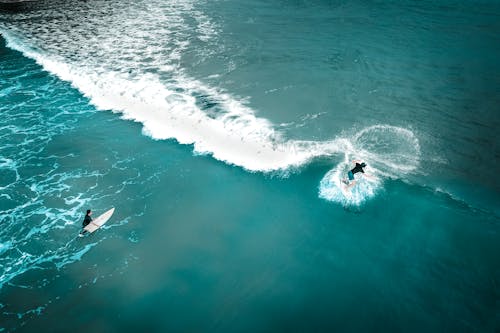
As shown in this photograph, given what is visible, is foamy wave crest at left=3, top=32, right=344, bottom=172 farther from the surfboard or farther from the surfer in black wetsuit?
the surfboard

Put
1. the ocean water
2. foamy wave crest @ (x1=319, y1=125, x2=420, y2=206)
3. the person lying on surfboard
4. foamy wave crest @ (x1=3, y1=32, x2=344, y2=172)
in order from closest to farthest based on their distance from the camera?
the ocean water
the person lying on surfboard
foamy wave crest @ (x1=319, y1=125, x2=420, y2=206)
foamy wave crest @ (x1=3, y1=32, x2=344, y2=172)

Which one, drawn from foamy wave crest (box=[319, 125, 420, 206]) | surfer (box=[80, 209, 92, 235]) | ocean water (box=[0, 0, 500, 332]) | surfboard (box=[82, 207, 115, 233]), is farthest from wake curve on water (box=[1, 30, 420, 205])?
surfer (box=[80, 209, 92, 235])

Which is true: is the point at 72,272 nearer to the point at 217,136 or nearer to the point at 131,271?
the point at 131,271

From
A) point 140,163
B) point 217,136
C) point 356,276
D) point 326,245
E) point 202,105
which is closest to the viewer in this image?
point 356,276

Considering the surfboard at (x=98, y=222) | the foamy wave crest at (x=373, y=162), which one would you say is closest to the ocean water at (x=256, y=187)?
the foamy wave crest at (x=373, y=162)

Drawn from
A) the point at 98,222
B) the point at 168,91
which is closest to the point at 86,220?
the point at 98,222

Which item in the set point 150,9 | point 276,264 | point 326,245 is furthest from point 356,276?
point 150,9
